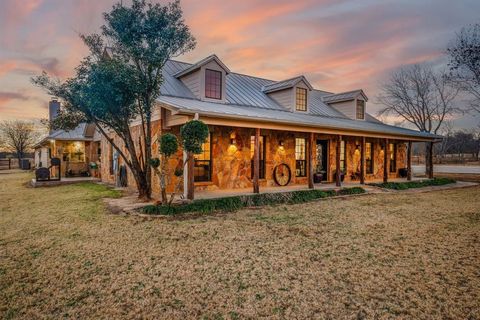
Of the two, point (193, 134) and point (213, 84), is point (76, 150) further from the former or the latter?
point (193, 134)

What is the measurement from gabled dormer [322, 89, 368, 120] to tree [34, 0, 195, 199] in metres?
11.7

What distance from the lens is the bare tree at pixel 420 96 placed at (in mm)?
25000

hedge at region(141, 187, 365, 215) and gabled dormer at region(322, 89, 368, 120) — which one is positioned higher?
gabled dormer at region(322, 89, 368, 120)

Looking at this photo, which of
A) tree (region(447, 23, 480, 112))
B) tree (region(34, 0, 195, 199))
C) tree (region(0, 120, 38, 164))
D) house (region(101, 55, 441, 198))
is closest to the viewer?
tree (region(34, 0, 195, 199))

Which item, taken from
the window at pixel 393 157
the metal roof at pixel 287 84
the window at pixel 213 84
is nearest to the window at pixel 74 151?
the window at pixel 213 84

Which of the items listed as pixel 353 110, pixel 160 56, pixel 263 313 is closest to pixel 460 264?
pixel 263 313

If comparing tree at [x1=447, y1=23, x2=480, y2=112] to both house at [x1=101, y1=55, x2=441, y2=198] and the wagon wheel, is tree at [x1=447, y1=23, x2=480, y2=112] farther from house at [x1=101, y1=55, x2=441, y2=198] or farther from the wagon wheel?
the wagon wheel

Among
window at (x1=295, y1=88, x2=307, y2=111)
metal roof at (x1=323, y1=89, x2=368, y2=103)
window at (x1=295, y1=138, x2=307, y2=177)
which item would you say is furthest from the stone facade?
metal roof at (x1=323, y1=89, x2=368, y2=103)

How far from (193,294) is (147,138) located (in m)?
6.51

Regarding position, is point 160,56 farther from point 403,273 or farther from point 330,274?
point 403,273

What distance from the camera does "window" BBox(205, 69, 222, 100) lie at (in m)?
11.4

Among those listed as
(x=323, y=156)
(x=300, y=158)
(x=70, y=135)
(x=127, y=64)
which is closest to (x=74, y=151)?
(x=70, y=135)

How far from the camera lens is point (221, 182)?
10.6 m

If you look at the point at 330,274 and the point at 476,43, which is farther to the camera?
the point at 476,43
